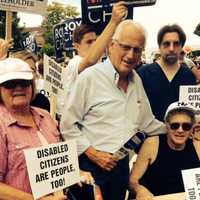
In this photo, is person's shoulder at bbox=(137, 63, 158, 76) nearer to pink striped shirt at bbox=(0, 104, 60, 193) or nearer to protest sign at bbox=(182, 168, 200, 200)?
protest sign at bbox=(182, 168, 200, 200)

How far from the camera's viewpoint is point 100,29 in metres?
5.05

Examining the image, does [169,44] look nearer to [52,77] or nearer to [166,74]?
[166,74]

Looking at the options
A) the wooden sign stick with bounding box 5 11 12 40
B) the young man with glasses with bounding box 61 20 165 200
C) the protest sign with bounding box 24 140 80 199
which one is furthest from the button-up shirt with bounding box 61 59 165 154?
the wooden sign stick with bounding box 5 11 12 40

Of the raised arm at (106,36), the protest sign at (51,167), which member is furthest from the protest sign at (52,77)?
the protest sign at (51,167)

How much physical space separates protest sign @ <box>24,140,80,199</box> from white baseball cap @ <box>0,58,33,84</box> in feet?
1.35

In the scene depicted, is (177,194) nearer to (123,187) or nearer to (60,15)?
(123,187)

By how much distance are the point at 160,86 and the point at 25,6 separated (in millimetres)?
1606

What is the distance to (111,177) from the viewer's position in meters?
4.08

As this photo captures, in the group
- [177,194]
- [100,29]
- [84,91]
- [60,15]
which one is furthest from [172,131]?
[60,15]

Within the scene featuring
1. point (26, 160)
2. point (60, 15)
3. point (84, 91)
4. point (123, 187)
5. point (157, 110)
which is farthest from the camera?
point (60, 15)

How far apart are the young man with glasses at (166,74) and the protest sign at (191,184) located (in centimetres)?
109

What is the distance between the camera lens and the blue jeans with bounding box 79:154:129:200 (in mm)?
4016

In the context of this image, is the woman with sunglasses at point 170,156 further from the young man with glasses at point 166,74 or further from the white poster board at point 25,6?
the white poster board at point 25,6

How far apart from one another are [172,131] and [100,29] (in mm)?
1299
